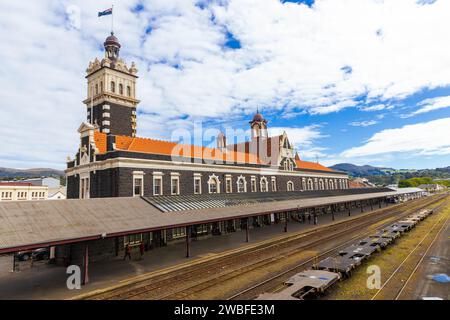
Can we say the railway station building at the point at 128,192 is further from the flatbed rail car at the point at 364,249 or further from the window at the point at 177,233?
the flatbed rail car at the point at 364,249

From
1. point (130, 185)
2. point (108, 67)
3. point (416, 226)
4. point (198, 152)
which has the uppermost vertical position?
point (108, 67)

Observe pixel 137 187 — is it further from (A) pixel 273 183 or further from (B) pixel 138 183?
(A) pixel 273 183

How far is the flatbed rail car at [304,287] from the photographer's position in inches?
463

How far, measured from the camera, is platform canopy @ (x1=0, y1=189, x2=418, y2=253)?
14.0 m

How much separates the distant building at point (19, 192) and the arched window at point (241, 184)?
241 feet

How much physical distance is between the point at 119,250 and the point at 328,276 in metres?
18.4

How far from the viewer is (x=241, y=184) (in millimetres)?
42219

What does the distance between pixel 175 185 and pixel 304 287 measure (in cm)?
2147

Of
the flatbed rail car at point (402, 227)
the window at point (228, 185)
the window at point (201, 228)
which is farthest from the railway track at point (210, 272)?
the window at point (228, 185)

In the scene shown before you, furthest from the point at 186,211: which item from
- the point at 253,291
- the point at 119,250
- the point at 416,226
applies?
the point at 416,226

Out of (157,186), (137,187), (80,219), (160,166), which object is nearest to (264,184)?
(160,166)

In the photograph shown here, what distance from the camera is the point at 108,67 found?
37188 millimetres
